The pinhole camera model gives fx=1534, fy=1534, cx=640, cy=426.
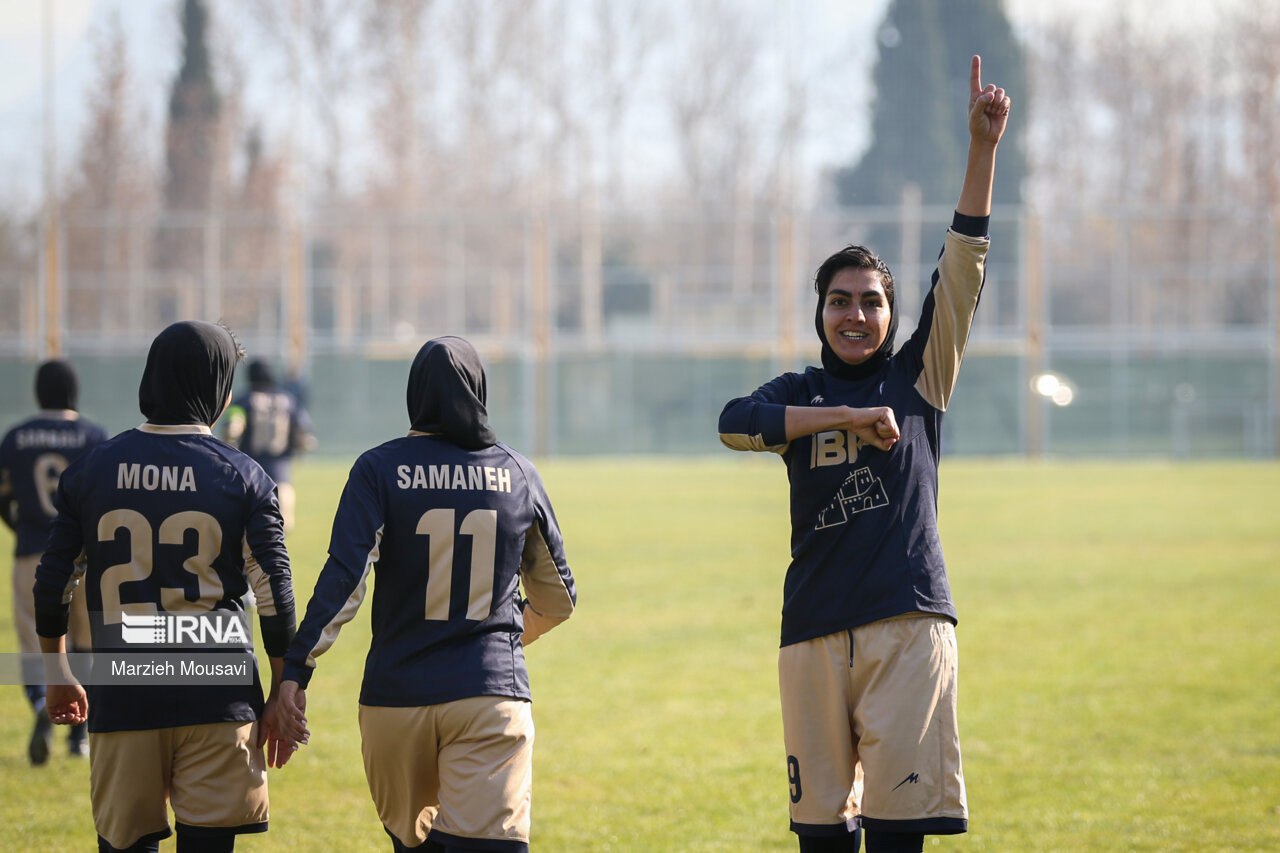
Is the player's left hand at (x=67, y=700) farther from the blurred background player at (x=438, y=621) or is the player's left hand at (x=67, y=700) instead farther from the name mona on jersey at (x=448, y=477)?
the name mona on jersey at (x=448, y=477)

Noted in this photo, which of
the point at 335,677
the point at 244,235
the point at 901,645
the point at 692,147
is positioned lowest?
the point at 335,677

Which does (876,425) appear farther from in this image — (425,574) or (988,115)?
(425,574)

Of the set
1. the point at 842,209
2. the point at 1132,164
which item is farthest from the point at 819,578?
the point at 1132,164

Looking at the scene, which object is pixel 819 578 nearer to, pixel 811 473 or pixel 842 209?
pixel 811 473

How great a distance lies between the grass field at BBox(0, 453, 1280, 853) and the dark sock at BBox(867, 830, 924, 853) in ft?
7.25

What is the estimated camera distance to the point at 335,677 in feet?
35.1

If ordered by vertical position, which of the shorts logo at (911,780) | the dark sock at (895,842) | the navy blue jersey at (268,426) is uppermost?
the navy blue jersey at (268,426)

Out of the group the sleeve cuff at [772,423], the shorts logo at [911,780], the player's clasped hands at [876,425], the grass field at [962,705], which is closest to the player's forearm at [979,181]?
the player's clasped hands at [876,425]

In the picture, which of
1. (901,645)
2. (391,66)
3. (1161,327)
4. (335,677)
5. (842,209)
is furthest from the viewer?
(391,66)

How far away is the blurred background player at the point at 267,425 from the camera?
1535cm

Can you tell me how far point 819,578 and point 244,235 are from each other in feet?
169

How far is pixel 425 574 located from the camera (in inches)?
173

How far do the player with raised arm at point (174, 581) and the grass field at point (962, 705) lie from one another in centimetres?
208

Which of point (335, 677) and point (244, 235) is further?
point (244, 235)
